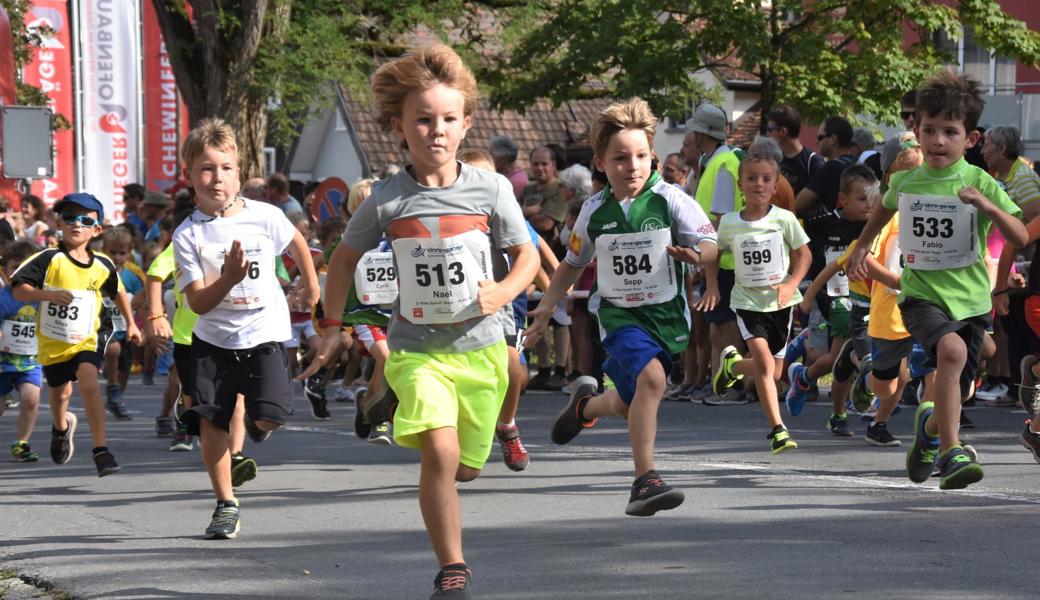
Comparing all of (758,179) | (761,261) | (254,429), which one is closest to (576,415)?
(254,429)

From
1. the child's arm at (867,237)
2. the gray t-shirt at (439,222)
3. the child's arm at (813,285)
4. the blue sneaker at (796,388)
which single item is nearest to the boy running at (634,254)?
the child's arm at (867,237)

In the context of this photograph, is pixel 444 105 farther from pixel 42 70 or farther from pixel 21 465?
pixel 42 70

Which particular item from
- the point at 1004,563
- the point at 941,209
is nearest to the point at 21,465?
the point at 941,209

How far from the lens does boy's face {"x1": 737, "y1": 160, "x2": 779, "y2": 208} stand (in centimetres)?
1087

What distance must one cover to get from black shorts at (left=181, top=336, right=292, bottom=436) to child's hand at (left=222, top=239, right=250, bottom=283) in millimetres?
728

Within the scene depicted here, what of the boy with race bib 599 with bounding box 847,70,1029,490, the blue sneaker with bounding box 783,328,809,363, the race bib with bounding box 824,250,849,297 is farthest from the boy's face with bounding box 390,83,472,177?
the race bib with bounding box 824,250,849,297

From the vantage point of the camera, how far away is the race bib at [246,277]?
8.11 metres

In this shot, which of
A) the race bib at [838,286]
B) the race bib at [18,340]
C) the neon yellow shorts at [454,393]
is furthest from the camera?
the race bib at [838,286]

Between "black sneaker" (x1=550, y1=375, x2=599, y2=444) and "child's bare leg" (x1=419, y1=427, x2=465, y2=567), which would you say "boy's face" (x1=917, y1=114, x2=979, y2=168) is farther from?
"child's bare leg" (x1=419, y1=427, x2=465, y2=567)

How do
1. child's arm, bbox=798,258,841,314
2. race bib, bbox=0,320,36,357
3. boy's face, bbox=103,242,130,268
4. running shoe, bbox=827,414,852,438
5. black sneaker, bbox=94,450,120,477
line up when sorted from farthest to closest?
boy's face, bbox=103,242,130,268 < race bib, bbox=0,320,36,357 < running shoe, bbox=827,414,852,438 < child's arm, bbox=798,258,841,314 < black sneaker, bbox=94,450,120,477

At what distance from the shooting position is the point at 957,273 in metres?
8.33

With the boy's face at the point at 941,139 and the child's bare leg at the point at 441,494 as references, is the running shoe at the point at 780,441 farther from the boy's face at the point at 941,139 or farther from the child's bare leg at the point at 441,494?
the child's bare leg at the point at 441,494

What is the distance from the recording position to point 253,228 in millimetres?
8328

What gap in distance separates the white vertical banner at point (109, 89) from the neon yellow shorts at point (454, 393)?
24.6 meters
